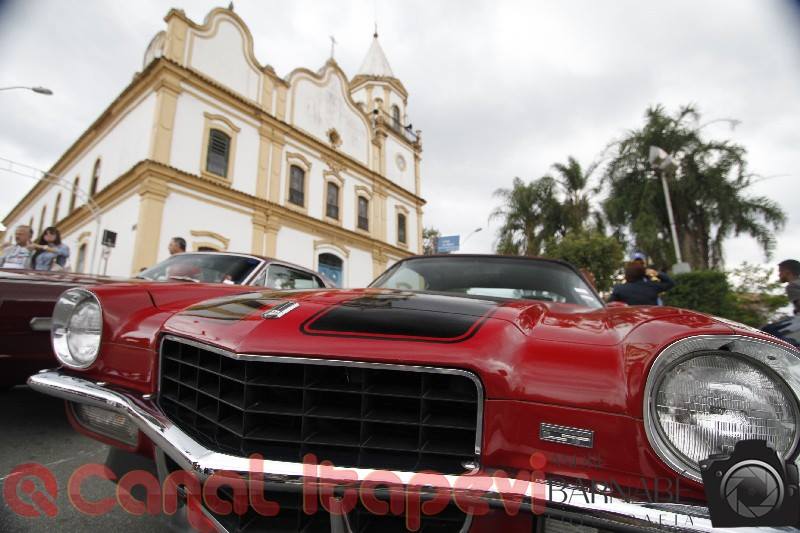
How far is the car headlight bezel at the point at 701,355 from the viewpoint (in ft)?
2.71

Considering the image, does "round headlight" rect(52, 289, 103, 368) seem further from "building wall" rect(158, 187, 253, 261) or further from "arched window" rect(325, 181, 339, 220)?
"arched window" rect(325, 181, 339, 220)

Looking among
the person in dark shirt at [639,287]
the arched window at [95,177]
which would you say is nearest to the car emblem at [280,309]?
the person in dark shirt at [639,287]

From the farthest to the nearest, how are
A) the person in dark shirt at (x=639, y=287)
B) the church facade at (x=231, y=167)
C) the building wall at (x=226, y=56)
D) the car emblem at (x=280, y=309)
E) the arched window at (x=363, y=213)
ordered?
the arched window at (x=363, y=213)
the building wall at (x=226, y=56)
the church facade at (x=231, y=167)
the person in dark shirt at (x=639, y=287)
the car emblem at (x=280, y=309)

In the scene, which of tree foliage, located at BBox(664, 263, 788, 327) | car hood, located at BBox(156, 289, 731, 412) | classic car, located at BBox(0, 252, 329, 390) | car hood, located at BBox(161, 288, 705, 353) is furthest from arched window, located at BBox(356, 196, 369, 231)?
car hood, located at BBox(156, 289, 731, 412)

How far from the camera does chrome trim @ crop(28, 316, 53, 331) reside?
7.00 ft

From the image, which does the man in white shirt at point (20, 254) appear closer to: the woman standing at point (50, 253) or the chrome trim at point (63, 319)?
the woman standing at point (50, 253)

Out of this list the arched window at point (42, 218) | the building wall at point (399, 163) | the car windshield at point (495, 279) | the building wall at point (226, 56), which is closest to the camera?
the car windshield at point (495, 279)

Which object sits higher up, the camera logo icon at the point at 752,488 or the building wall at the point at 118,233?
the building wall at the point at 118,233

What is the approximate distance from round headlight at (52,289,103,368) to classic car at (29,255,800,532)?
1.25ft

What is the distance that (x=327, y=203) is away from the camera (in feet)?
55.5

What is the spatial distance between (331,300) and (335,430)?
17.6 inches

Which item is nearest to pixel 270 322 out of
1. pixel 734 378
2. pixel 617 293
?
pixel 734 378

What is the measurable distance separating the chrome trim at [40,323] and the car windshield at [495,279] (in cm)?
177

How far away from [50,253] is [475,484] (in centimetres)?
664
